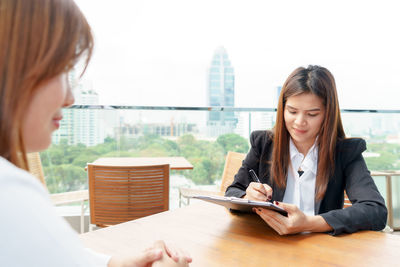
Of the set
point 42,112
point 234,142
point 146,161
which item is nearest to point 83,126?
point 146,161

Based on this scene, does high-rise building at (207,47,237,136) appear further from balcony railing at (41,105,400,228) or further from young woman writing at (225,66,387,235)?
young woman writing at (225,66,387,235)

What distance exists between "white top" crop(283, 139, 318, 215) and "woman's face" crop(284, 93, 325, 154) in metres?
0.10

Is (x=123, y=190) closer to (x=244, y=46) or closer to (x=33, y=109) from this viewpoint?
(x=33, y=109)

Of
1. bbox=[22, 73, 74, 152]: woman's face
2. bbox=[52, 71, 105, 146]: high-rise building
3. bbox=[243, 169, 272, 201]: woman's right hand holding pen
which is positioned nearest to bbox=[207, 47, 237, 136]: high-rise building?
bbox=[52, 71, 105, 146]: high-rise building

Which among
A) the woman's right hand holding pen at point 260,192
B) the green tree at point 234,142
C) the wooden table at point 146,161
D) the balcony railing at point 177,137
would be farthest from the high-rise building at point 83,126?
the woman's right hand holding pen at point 260,192

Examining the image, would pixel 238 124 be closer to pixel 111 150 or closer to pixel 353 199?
pixel 111 150

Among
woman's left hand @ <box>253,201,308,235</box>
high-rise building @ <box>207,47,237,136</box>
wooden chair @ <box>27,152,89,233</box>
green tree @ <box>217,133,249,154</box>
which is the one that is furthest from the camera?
high-rise building @ <box>207,47,237,136</box>

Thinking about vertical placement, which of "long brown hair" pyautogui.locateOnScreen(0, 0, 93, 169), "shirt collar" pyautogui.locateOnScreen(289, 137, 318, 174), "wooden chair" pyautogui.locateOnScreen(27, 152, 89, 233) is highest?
"long brown hair" pyautogui.locateOnScreen(0, 0, 93, 169)

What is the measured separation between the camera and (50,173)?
127 inches

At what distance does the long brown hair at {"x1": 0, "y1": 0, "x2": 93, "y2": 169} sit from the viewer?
15.4 inches

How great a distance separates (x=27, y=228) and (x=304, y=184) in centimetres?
135

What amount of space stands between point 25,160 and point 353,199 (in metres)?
1.23

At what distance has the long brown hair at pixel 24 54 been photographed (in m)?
0.39

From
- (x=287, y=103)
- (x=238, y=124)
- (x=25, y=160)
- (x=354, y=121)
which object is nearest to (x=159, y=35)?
(x=238, y=124)
